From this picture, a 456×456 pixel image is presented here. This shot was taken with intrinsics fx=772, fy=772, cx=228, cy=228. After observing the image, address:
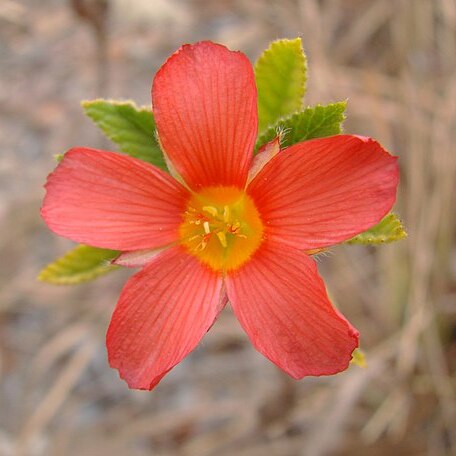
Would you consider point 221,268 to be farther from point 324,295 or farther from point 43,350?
point 43,350

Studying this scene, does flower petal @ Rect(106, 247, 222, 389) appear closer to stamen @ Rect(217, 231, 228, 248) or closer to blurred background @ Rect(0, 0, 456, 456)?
stamen @ Rect(217, 231, 228, 248)

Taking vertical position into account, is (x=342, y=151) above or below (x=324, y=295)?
above

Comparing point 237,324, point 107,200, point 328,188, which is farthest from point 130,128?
point 237,324

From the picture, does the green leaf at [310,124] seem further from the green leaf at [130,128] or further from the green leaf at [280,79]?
the green leaf at [130,128]

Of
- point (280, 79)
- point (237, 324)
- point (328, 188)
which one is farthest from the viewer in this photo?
point (237, 324)

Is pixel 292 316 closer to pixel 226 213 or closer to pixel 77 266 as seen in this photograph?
pixel 226 213

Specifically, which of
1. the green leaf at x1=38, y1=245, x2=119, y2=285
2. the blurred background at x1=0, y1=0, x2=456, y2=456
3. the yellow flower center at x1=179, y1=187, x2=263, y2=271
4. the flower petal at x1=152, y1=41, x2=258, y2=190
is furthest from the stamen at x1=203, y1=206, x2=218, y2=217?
the blurred background at x1=0, y1=0, x2=456, y2=456

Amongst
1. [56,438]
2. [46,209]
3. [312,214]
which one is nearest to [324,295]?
[312,214]

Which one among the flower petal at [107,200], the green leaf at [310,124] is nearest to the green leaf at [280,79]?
the green leaf at [310,124]
